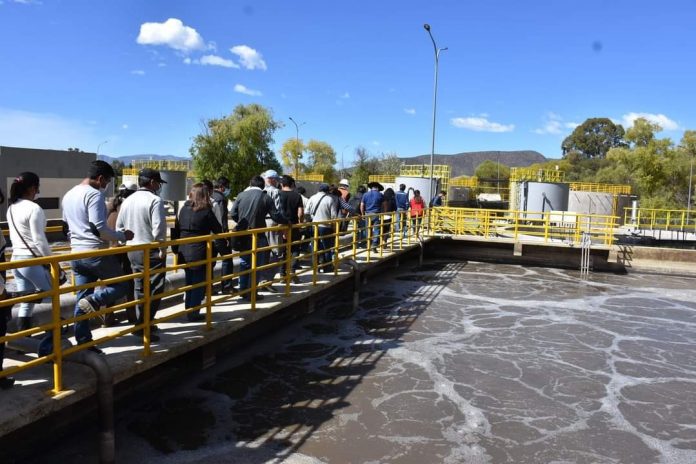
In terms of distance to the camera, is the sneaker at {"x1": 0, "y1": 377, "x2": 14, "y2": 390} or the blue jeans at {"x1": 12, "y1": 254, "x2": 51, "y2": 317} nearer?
the sneaker at {"x1": 0, "y1": 377, "x2": 14, "y2": 390}

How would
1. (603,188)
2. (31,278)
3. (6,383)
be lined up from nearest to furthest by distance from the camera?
(6,383)
(31,278)
(603,188)

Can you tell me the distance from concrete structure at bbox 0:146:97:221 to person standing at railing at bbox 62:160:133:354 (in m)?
23.2

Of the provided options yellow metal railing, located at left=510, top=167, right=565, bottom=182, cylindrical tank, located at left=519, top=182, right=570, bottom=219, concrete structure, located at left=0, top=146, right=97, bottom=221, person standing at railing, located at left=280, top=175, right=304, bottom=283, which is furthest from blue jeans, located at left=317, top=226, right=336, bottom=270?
yellow metal railing, located at left=510, top=167, right=565, bottom=182

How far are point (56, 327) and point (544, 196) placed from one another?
106ft

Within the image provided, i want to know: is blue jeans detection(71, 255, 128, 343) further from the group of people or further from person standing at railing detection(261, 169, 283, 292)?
person standing at railing detection(261, 169, 283, 292)

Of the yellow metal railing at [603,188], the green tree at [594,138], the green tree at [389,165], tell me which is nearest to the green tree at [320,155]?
the green tree at [389,165]

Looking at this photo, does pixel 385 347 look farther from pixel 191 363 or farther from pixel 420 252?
pixel 420 252

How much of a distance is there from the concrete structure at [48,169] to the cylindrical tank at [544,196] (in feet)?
84.8

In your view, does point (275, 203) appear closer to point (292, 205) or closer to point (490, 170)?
point (292, 205)

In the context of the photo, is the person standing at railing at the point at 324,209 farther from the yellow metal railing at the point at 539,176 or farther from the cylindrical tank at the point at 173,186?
the yellow metal railing at the point at 539,176

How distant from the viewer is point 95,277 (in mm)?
4465

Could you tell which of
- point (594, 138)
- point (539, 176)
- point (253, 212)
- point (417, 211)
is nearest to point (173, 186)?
point (417, 211)

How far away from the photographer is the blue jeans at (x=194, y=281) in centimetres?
576

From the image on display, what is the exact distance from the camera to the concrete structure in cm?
2481
